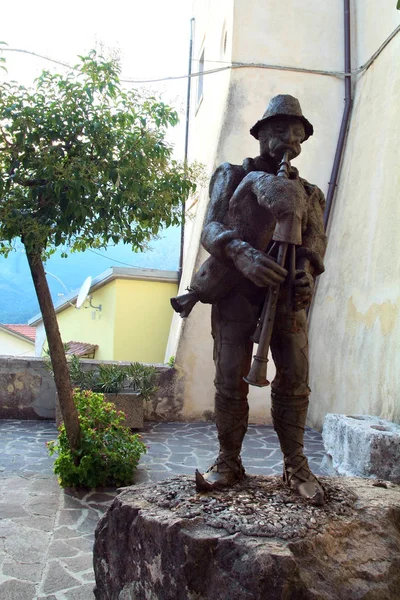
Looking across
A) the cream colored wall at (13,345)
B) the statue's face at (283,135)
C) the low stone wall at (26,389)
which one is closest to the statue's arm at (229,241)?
the statue's face at (283,135)

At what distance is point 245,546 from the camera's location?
2123 millimetres

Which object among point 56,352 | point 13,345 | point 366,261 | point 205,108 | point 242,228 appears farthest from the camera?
point 13,345

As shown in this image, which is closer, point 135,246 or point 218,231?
point 218,231

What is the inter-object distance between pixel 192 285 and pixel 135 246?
5.75 ft

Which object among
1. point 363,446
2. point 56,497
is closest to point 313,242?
point 363,446

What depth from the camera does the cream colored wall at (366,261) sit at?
19.2ft

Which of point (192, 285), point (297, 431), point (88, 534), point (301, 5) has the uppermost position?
point (301, 5)

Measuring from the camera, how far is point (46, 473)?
5.16 metres

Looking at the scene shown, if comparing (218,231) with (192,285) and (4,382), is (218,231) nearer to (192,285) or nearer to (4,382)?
(192,285)

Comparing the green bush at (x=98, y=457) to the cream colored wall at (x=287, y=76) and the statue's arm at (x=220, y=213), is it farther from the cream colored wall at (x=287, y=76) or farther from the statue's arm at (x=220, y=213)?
the cream colored wall at (x=287, y=76)

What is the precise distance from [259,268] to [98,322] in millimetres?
10762

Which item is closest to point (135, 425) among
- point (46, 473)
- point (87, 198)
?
point (46, 473)

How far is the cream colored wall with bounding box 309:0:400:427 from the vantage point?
585cm

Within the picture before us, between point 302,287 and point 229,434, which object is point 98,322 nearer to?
point 229,434
